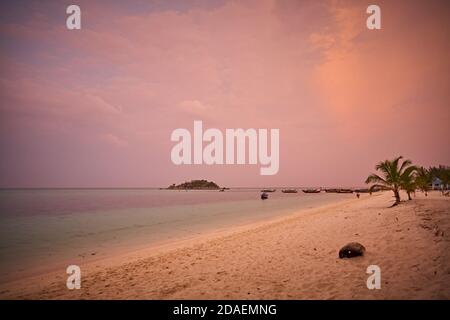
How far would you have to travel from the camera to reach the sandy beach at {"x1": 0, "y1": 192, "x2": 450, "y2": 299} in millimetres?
5539

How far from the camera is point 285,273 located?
686 cm

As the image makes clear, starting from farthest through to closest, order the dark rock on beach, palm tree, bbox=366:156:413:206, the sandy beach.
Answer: palm tree, bbox=366:156:413:206 → the dark rock on beach → the sandy beach

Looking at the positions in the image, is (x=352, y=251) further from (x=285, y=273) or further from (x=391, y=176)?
(x=391, y=176)

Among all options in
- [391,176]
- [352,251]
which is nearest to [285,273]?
[352,251]

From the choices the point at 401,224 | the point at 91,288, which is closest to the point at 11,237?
the point at 91,288

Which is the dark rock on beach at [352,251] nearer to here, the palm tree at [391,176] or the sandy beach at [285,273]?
the sandy beach at [285,273]

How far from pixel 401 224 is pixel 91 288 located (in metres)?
12.3

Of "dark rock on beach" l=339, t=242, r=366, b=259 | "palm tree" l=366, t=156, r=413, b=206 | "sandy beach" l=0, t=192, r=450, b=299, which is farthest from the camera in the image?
"palm tree" l=366, t=156, r=413, b=206

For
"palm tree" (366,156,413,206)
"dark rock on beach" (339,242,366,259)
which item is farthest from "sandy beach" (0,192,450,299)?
"palm tree" (366,156,413,206)

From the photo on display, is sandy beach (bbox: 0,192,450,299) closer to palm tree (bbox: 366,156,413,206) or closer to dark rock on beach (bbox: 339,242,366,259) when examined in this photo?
dark rock on beach (bbox: 339,242,366,259)

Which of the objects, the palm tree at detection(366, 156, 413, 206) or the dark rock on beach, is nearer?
the dark rock on beach

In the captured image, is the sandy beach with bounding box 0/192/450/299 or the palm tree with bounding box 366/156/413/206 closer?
the sandy beach with bounding box 0/192/450/299
